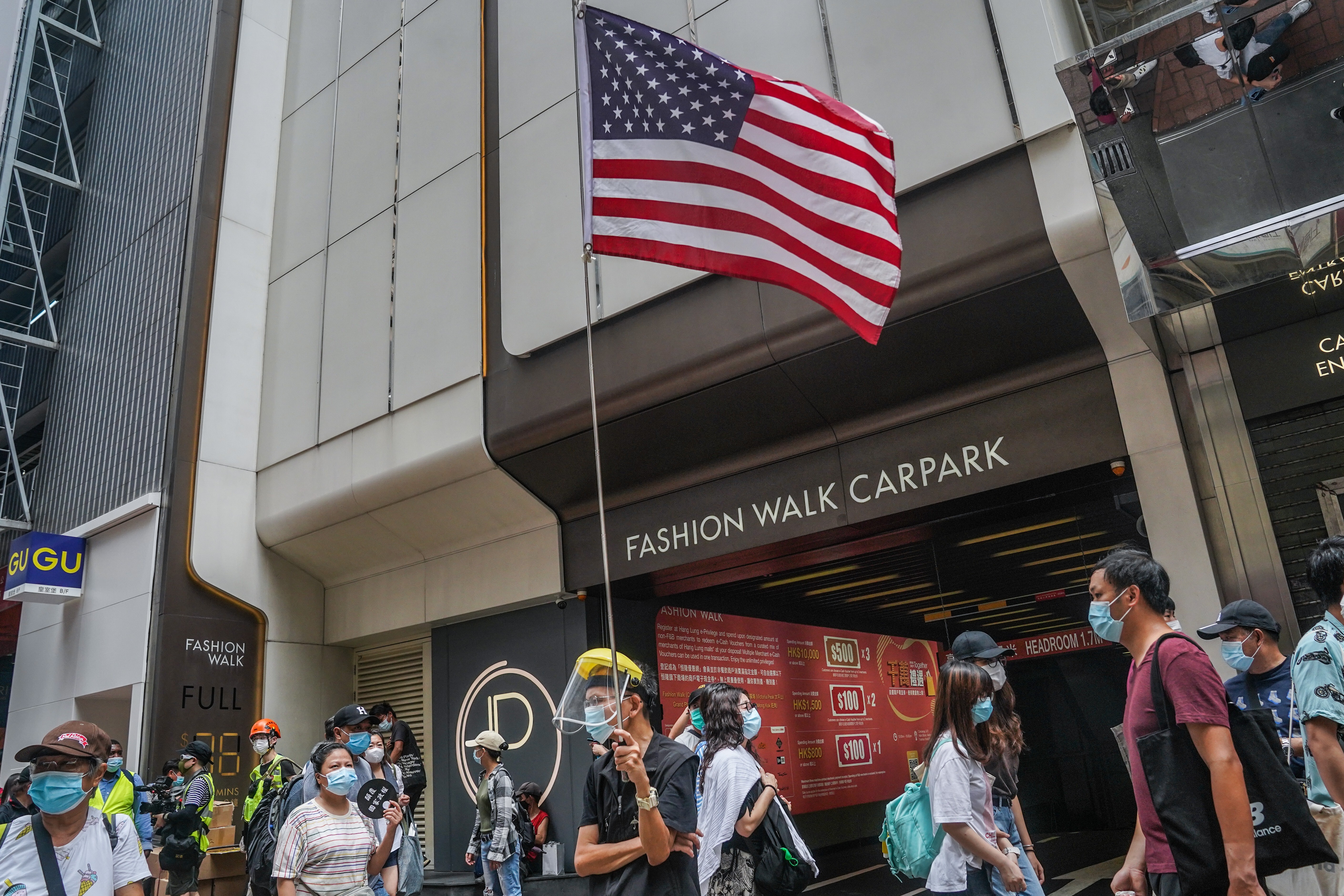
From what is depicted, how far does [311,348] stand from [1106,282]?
9971 millimetres

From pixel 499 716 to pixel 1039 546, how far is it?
6.37 metres

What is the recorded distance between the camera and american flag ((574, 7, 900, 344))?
179 inches

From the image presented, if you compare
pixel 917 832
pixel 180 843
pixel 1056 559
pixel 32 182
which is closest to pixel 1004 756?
pixel 917 832

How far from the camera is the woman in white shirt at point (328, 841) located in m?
4.30

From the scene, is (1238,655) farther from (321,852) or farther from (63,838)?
(63,838)

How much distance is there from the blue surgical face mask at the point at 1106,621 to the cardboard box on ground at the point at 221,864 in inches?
345

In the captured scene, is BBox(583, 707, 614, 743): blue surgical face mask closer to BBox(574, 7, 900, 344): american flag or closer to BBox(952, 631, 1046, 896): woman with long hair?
BBox(952, 631, 1046, 896): woman with long hair

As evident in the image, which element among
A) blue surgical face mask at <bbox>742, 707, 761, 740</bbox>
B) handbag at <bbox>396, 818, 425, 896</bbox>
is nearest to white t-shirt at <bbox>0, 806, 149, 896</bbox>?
handbag at <bbox>396, 818, 425, 896</bbox>

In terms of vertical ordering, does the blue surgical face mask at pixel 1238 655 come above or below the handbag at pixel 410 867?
above

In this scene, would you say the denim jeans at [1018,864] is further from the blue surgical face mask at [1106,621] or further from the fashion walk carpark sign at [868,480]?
the fashion walk carpark sign at [868,480]

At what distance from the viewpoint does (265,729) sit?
28.6 feet

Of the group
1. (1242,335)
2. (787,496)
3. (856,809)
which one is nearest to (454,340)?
(787,496)

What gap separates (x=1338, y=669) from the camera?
10.6ft

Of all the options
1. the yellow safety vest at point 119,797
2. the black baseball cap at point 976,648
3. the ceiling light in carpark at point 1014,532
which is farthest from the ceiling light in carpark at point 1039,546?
the yellow safety vest at point 119,797
